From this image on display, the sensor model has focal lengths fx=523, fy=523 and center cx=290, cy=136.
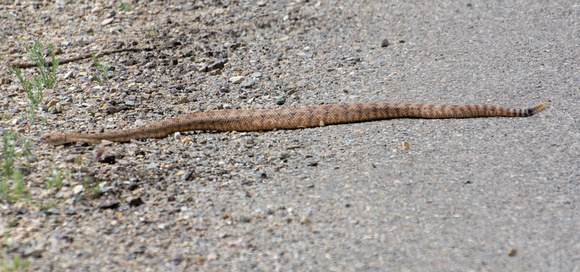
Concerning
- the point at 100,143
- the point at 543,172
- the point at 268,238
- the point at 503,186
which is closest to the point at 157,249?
the point at 268,238

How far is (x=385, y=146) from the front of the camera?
282 inches

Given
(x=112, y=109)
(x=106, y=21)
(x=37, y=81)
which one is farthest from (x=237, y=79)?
(x=106, y=21)

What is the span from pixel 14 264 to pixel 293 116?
4.49m

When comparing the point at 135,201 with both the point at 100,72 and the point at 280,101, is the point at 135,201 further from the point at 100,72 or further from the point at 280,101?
the point at 100,72

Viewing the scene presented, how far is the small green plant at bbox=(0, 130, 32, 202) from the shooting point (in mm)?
5812

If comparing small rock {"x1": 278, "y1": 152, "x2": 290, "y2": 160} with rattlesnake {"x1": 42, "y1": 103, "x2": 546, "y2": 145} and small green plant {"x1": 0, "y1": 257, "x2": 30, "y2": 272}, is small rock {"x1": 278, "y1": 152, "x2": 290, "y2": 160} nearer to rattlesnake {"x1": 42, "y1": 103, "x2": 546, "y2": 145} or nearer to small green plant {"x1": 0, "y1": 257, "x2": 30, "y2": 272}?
rattlesnake {"x1": 42, "y1": 103, "x2": 546, "y2": 145}

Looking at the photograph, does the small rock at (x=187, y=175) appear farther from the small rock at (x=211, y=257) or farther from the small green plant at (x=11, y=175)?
the small green plant at (x=11, y=175)

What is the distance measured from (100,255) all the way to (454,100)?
5.66 m

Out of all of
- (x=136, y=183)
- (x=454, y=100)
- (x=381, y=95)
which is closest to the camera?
(x=136, y=183)

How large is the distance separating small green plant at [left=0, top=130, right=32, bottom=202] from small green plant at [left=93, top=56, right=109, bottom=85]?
283 cm

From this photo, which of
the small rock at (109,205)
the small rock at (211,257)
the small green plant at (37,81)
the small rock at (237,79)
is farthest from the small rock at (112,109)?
the small rock at (211,257)

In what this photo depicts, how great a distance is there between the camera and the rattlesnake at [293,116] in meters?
7.79

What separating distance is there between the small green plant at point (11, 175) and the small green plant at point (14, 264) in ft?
3.38

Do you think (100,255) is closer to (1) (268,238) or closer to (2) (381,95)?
(1) (268,238)
